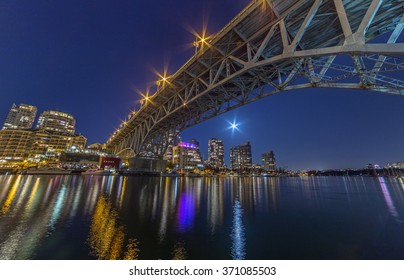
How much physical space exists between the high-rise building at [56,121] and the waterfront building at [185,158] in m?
77.8

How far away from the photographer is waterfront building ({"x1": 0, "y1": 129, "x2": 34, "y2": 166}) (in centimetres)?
8869

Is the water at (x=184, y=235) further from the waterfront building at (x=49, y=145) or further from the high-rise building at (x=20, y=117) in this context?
the high-rise building at (x=20, y=117)

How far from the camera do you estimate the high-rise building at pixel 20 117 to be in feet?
447

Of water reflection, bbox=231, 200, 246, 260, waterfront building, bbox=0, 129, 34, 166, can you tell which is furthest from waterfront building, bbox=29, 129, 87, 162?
water reflection, bbox=231, 200, 246, 260

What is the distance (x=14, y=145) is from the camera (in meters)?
91.4

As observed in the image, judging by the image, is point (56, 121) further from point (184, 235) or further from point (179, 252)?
point (179, 252)

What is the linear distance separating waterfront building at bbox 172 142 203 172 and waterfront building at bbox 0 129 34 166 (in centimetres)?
7810

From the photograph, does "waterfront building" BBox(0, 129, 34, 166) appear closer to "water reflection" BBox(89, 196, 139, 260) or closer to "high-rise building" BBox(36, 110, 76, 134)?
"high-rise building" BBox(36, 110, 76, 134)

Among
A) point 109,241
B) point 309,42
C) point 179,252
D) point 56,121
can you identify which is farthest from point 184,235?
point 56,121

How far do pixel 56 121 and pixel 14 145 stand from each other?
35196 mm

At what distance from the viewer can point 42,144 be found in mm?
95438

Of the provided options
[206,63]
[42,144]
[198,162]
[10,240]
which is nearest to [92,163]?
[42,144]
